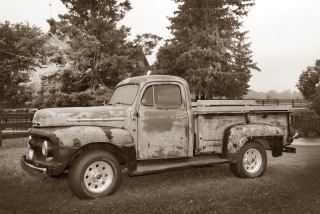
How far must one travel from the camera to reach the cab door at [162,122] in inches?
268

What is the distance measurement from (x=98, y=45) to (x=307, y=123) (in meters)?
15.3

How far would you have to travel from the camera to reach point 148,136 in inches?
268

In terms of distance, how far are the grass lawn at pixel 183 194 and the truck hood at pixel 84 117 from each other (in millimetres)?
1302

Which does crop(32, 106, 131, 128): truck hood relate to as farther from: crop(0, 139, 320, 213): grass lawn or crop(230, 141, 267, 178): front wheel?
crop(230, 141, 267, 178): front wheel

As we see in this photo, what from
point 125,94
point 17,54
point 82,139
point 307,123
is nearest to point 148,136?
point 125,94

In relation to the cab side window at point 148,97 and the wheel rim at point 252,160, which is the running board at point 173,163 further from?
the cab side window at point 148,97

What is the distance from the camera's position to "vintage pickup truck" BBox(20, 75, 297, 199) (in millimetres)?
6000

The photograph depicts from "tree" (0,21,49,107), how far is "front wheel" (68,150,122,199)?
98.4 ft

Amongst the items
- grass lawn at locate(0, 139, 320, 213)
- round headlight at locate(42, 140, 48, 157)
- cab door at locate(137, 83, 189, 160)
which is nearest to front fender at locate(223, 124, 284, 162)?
grass lawn at locate(0, 139, 320, 213)

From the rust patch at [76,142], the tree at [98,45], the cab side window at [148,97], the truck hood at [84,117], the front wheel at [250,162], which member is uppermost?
the tree at [98,45]

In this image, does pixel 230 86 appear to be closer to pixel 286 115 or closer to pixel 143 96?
pixel 286 115

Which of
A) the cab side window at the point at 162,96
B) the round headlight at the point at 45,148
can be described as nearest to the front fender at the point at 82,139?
the round headlight at the point at 45,148

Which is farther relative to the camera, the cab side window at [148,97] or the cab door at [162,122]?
the cab side window at [148,97]

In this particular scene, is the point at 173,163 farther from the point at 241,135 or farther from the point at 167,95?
the point at 241,135
